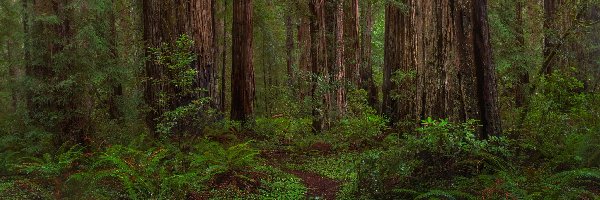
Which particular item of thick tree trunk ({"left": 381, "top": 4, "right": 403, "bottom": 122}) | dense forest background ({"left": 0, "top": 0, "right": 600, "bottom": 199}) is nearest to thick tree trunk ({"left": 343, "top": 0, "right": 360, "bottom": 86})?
dense forest background ({"left": 0, "top": 0, "right": 600, "bottom": 199})

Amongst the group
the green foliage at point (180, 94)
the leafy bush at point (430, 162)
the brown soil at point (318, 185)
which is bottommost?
the brown soil at point (318, 185)

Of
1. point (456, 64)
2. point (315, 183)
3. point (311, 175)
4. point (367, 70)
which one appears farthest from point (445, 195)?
point (367, 70)

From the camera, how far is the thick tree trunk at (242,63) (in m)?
14.5

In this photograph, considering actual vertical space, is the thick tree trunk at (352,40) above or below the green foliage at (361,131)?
above

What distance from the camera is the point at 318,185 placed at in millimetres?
7699

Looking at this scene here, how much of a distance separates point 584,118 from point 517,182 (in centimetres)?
458

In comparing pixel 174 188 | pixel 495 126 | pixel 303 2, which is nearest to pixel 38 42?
pixel 174 188

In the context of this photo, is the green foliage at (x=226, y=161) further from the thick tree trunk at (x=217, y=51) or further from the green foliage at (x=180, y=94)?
the thick tree trunk at (x=217, y=51)

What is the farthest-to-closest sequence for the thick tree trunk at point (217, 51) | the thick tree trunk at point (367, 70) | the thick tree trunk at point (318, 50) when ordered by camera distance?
the thick tree trunk at point (367, 70)
the thick tree trunk at point (318, 50)
the thick tree trunk at point (217, 51)

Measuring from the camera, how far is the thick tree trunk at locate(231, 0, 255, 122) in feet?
47.5

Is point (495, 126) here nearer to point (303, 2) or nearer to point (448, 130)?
point (448, 130)

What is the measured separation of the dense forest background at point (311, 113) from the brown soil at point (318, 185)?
0.14 ft

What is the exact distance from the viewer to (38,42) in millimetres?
9930

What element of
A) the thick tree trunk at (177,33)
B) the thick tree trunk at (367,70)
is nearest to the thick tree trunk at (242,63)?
the thick tree trunk at (177,33)
